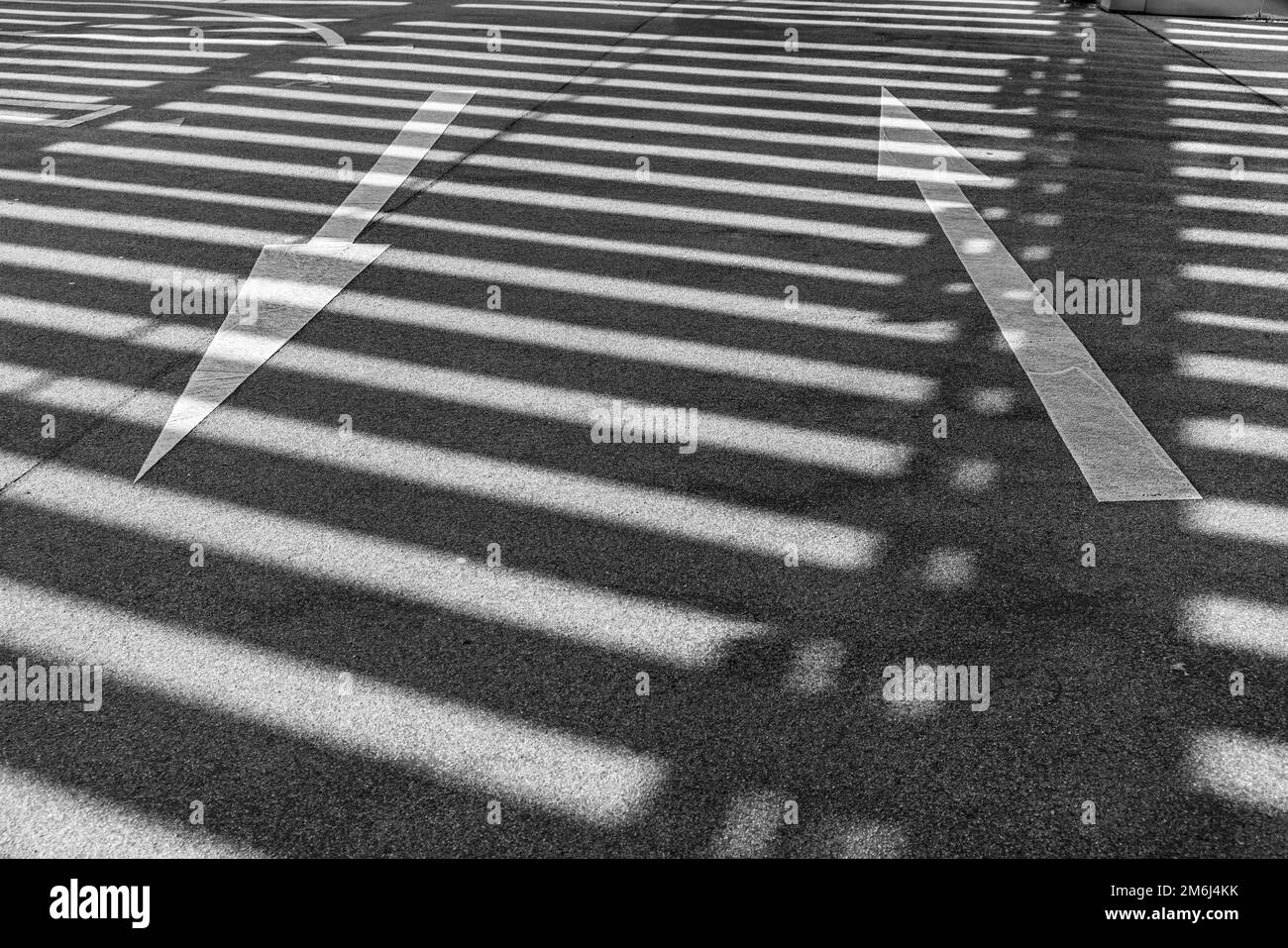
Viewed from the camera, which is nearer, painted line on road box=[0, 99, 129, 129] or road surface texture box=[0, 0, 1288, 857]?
road surface texture box=[0, 0, 1288, 857]

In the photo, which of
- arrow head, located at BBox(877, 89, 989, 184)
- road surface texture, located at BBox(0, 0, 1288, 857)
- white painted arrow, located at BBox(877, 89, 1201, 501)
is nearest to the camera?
road surface texture, located at BBox(0, 0, 1288, 857)

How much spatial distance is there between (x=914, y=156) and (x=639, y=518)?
198 inches

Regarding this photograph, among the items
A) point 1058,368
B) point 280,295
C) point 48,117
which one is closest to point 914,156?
point 1058,368

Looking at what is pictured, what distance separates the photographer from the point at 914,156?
805 centimetres

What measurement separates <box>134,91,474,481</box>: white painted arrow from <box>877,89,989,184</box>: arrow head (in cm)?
306

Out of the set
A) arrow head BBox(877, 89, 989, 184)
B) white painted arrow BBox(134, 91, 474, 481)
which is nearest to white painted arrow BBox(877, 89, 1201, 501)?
arrow head BBox(877, 89, 989, 184)

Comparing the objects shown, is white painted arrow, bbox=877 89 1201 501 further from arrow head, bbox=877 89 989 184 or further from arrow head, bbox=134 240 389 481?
arrow head, bbox=134 240 389 481

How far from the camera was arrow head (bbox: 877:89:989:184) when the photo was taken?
24.7ft

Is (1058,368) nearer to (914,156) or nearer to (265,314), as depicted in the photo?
(265,314)

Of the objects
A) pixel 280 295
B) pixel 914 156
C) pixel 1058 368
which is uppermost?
pixel 914 156

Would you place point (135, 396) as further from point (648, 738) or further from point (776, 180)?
point (776, 180)
